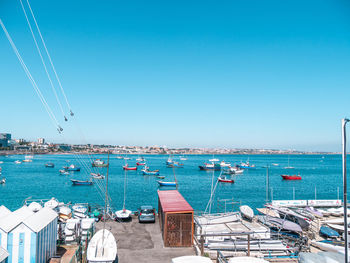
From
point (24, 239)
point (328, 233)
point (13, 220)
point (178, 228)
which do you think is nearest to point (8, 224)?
point (13, 220)

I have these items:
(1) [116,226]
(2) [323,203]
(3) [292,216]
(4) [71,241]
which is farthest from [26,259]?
(2) [323,203]

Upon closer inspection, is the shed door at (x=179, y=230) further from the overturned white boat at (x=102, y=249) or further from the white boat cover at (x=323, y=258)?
the white boat cover at (x=323, y=258)

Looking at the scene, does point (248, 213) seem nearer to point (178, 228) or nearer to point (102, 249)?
point (178, 228)

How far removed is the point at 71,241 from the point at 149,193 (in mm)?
45046

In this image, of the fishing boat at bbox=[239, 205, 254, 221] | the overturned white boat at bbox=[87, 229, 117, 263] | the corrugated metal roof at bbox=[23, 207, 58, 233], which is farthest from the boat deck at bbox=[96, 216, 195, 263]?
the fishing boat at bbox=[239, 205, 254, 221]

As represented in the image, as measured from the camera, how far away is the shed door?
16.2 metres

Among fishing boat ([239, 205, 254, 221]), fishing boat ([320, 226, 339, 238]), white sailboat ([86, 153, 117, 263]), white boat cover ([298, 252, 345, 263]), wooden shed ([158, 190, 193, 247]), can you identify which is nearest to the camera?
white boat cover ([298, 252, 345, 263])

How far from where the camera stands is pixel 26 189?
64688 mm

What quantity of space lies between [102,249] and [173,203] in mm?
5945

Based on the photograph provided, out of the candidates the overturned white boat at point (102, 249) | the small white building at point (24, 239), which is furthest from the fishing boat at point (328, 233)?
the small white building at point (24, 239)

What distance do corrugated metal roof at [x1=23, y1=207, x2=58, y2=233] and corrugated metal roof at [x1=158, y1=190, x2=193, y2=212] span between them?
6.52 meters

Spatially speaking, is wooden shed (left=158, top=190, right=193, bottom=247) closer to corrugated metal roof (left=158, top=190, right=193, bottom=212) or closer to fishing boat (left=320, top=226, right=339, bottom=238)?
corrugated metal roof (left=158, top=190, right=193, bottom=212)

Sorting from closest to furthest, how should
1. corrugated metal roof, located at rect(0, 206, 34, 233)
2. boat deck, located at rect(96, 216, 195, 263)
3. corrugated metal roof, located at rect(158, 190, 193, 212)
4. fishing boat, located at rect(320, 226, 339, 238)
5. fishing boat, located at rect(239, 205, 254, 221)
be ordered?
corrugated metal roof, located at rect(0, 206, 34, 233)
boat deck, located at rect(96, 216, 195, 263)
corrugated metal roof, located at rect(158, 190, 193, 212)
fishing boat, located at rect(320, 226, 339, 238)
fishing boat, located at rect(239, 205, 254, 221)

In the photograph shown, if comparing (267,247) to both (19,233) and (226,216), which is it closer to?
(226,216)
